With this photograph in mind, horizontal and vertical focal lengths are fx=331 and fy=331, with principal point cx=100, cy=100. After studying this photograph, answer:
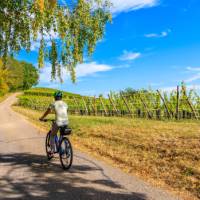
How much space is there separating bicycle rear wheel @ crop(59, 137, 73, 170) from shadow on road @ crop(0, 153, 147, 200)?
17cm

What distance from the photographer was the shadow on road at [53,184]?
20.0 ft

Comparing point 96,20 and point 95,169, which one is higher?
point 96,20

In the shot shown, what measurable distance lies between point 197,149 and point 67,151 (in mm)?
4135

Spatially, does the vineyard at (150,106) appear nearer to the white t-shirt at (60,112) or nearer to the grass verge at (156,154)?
the grass verge at (156,154)

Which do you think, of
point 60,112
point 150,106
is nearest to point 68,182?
point 60,112

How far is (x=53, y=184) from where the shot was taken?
22.6 ft

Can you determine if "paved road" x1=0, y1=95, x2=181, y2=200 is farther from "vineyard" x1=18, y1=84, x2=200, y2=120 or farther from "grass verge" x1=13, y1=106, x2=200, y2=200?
"vineyard" x1=18, y1=84, x2=200, y2=120

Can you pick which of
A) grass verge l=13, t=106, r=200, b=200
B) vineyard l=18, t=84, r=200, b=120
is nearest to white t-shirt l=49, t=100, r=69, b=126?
grass verge l=13, t=106, r=200, b=200

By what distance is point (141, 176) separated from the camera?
7.81m

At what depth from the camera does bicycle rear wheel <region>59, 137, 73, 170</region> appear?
8156 mm

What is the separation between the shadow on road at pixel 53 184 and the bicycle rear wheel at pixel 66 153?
0.17 m

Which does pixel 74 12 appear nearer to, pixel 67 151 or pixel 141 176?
pixel 67 151

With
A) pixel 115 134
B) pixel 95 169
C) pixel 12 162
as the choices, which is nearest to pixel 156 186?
pixel 95 169

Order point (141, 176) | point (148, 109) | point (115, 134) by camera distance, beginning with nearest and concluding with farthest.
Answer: point (141, 176)
point (115, 134)
point (148, 109)
